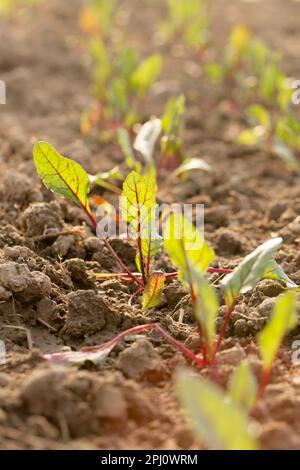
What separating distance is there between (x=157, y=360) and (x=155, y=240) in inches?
17.2

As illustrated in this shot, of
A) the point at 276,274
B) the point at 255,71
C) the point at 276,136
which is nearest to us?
the point at 276,274

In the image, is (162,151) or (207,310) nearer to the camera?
(207,310)

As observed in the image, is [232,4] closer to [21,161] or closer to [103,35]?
[103,35]

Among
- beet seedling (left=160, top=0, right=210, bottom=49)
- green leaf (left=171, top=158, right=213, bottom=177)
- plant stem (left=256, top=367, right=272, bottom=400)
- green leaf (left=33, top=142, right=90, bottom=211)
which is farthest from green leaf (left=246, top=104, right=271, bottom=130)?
plant stem (left=256, top=367, right=272, bottom=400)

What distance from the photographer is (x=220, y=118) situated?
4250 millimetres

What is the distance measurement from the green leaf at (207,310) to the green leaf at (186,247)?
4cm

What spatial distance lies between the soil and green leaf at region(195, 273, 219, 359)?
0.07m

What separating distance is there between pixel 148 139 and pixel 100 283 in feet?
2.68

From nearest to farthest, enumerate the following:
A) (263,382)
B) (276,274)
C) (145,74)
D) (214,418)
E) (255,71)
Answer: (214,418)
(263,382)
(276,274)
(145,74)
(255,71)

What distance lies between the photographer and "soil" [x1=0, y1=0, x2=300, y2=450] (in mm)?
1524

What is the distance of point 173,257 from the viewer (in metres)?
1.75

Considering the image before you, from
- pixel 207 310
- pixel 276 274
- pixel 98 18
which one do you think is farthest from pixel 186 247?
pixel 98 18

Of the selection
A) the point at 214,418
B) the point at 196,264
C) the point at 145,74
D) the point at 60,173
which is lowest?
the point at 214,418

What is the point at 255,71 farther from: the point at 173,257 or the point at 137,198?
the point at 173,257
